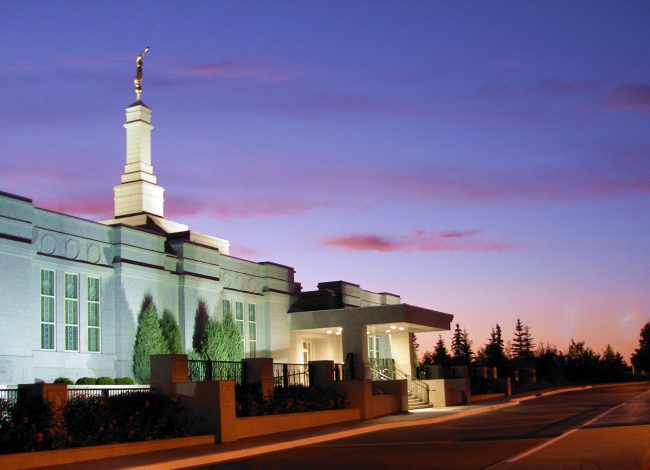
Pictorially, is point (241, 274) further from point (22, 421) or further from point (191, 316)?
point (22, 421)

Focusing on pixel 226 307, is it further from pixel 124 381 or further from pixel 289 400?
pixel 289 400

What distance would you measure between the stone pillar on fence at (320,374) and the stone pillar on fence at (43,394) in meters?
12.9

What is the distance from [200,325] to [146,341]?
4051 millimetres

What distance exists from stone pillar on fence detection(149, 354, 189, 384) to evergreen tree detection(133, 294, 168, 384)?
7.69 metres

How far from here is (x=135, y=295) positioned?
3181 cm

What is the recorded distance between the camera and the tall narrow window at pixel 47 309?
28422mm

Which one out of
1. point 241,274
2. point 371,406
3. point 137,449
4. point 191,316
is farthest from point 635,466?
point 241,274

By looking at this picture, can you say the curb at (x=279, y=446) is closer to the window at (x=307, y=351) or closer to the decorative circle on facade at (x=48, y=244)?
the decorative circle on facade at (x=48, y=244)

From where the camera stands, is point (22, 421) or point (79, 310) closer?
point (22, 421)

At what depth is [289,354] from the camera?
41.5 metres

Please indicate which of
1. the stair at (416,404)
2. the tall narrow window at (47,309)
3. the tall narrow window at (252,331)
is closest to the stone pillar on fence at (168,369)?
the tall narrow window at (47,309)

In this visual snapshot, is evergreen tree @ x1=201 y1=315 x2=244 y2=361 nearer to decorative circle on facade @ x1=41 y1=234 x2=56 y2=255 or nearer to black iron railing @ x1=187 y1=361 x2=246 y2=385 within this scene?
black iron railing @ x1=187 y1=361 x2=246 y2=385

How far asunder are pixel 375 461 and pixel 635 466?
16.5 ft

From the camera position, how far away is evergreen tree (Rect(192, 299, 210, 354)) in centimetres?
3459
